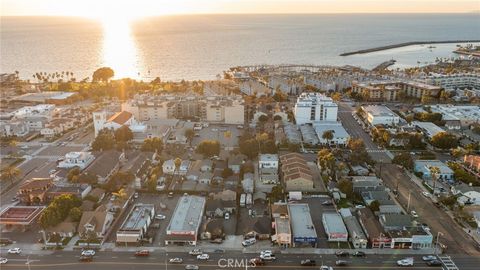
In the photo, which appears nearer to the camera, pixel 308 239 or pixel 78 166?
pixel 308 239

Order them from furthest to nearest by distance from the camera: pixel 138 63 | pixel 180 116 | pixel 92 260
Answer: pixel 138 63
pixel 180 116
pixel 92 260

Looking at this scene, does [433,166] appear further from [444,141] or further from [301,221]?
[301,221]

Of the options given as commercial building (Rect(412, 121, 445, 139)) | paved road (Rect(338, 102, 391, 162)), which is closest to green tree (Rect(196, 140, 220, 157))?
paved road (Rect(338, 102, 391, 162))

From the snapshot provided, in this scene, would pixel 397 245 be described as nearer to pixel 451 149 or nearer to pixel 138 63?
pixel 451 149

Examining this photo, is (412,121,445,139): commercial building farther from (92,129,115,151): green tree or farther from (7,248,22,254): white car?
(7,248,22,254): white car

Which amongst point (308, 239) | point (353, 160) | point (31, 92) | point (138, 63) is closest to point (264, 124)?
point (353, 160)

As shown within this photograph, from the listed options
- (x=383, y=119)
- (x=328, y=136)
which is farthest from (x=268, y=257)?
(x=383, y=119)
